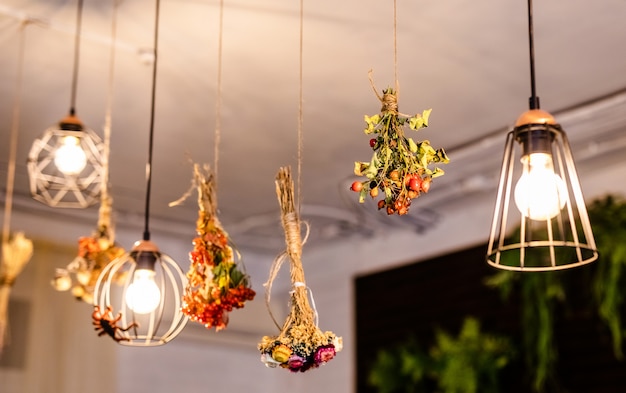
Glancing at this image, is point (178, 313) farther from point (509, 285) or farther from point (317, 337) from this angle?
point (509, 285)

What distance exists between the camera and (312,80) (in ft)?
11.0

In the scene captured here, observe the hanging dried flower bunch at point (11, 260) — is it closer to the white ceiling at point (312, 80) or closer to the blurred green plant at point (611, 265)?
the white ceiling at point (312, 80)

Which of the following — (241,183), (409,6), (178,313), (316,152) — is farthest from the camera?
(241,183)

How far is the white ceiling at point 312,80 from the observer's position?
2.90 meters

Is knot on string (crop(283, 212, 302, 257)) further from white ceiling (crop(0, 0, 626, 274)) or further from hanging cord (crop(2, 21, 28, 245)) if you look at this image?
hanging cord (crop(2, 21, 28, 245))

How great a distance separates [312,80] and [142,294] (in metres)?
1.48

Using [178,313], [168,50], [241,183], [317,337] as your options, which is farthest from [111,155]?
[317,337]

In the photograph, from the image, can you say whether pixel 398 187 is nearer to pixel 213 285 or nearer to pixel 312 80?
pixel 213 285

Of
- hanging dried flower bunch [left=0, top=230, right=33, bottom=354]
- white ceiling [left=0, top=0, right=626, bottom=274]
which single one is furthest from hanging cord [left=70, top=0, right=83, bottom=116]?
hanging dried flower bunch [left=0, top=230, right=33, bottom=354]

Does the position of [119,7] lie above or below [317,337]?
above

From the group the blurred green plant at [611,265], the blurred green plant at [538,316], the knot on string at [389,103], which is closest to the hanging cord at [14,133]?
the knot on string at [389,103]

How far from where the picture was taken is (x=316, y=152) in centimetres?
406

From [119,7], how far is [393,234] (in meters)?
2.58

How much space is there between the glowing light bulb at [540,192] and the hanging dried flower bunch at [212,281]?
793 mm
